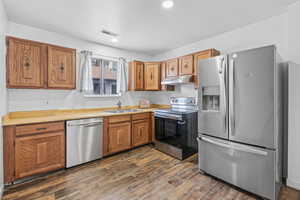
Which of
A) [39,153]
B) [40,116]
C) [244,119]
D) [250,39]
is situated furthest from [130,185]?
[250,39]

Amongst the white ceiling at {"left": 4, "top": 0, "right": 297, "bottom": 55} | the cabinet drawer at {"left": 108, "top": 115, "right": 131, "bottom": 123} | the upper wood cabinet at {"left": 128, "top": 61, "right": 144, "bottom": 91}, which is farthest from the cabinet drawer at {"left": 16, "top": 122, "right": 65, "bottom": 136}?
the upper wood cabinet at {"left": 128, "top": 61, "right": 144, "bottom": 91}

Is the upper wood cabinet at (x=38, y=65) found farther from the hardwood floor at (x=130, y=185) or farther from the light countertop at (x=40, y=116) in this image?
the hardwood floor at (x=130, y=185)

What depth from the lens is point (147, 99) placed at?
4.82 metres

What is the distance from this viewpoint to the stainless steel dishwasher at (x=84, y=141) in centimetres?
256

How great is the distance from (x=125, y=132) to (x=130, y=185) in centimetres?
134

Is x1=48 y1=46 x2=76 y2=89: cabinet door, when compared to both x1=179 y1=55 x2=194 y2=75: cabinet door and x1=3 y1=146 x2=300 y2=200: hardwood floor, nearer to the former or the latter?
x1=3 y1=146 x2=300 y2=200: hardwood floor

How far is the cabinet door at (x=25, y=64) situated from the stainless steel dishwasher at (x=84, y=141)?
39.1 inches

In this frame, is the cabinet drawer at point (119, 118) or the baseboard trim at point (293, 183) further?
the cabinet drawer at point (119, 118)

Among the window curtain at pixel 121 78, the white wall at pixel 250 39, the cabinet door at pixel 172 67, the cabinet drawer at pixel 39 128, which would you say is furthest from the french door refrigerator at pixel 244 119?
the cabinet drawer at pixel 39 128

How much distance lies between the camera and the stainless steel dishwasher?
2.56 metres

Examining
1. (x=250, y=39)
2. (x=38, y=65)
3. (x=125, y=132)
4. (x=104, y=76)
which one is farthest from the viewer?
(x=104, y=76)

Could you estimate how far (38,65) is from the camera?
256 cm

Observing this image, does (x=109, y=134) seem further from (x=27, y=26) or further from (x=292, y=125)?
(x=292, y=125)

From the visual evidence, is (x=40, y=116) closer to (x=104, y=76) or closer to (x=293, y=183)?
(x=104, y=76)
